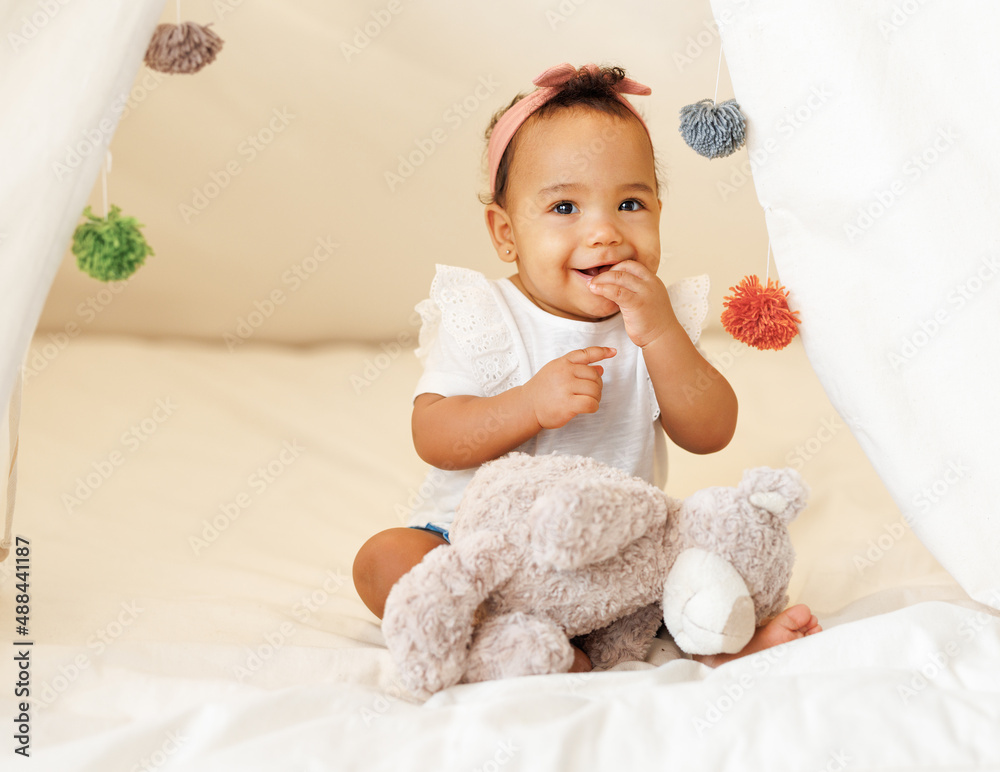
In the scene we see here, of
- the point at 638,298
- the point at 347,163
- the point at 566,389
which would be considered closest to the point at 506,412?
the point at 566,389

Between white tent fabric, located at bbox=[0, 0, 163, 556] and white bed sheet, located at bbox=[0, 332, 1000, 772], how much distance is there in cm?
32

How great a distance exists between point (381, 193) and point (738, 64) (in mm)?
1180

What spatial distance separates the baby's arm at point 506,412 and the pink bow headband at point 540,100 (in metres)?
0.35

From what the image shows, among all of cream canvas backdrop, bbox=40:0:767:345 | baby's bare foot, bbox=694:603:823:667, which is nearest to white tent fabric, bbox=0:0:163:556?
baby's bare foot, bbox=694:603:823:667

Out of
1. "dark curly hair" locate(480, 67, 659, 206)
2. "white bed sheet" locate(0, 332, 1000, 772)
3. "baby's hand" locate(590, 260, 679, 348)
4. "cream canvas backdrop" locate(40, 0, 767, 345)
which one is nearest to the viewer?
"white bed sheet" locate(0, 332, 1000, 772)

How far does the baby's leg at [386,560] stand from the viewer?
961 millimetres

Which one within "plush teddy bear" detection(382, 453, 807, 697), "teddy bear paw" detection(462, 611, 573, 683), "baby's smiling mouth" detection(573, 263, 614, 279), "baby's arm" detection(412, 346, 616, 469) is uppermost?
"baby's smiling mouth" detection(573, 263, 614, 279)

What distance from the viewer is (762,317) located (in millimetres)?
946

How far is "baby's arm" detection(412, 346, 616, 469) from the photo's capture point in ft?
3.27

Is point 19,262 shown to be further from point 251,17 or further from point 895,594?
point 251,17

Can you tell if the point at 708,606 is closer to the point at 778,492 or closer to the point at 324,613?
the point at 778,492

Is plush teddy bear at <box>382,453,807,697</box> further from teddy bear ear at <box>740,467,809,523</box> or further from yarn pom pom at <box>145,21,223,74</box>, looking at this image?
yarn pom pom at <box>145,21,223,74</box>

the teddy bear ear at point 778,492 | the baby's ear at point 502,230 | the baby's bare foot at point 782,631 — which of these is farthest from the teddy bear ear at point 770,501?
the baby's ear at point 502,230

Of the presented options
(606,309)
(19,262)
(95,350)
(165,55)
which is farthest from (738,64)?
(95,350)
